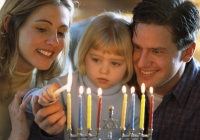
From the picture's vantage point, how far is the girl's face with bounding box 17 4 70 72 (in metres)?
1.88

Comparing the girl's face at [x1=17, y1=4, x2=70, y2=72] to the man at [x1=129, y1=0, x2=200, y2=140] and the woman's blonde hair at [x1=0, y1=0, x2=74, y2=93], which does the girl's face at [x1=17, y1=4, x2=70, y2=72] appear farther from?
the man at [x1=129, y1=0, x2=200, y2=140]

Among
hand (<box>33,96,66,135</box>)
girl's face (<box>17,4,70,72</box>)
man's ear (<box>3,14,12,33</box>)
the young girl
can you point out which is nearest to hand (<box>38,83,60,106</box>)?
hand (<box>33,96,66,135</box>)

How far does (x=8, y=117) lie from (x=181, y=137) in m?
0.86

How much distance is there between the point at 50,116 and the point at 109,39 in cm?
43

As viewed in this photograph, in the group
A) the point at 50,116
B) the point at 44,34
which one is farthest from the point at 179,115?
the point at 44,34

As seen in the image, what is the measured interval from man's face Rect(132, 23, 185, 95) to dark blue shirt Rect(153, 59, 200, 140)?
9 centimetres

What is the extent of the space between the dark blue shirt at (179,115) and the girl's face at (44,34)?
575mm

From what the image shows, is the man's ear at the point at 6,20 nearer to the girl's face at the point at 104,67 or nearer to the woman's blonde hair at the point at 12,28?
the woman's blonde hair at the point at 12,28

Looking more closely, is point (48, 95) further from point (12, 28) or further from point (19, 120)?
point (12, 28)

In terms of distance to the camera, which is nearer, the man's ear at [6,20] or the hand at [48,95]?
the hand at [48,95]

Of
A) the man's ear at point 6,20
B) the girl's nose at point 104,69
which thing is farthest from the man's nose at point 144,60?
the man's ear at point 6,20

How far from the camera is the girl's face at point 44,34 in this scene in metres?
1.88

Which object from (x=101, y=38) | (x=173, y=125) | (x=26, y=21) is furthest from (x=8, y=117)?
(x=173, y=125)

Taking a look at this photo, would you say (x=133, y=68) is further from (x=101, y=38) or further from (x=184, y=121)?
(x=184, y=121)
